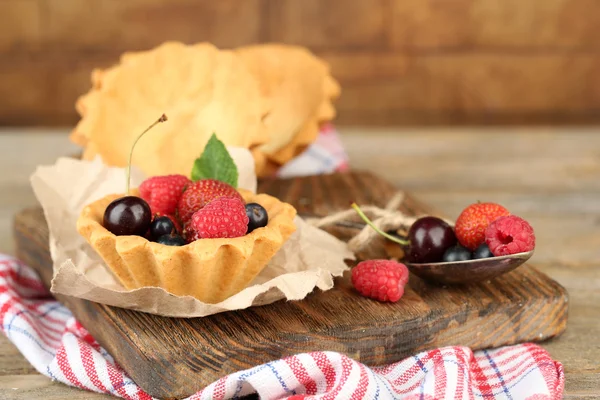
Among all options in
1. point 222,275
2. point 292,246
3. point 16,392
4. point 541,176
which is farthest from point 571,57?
point 16,392

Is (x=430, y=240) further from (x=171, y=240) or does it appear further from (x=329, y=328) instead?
(x=171, y=240)

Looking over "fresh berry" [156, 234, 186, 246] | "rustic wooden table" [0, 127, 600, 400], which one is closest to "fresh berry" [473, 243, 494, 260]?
"rustic wooden table" [0, 127, 600, 400]

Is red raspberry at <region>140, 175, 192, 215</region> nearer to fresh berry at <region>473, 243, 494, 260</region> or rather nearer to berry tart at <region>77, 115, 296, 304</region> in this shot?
berry tart at <region>77, 115, 296, 304</region>

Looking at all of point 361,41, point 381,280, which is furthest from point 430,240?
point 361,41

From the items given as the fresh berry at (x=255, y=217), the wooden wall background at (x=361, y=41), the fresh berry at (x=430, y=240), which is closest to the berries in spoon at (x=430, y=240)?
the fresh berry at (x=430, y=240)

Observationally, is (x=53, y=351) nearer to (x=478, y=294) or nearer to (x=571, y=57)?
(x=478, y=294)

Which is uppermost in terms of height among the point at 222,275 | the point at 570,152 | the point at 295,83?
the point at 295,83
